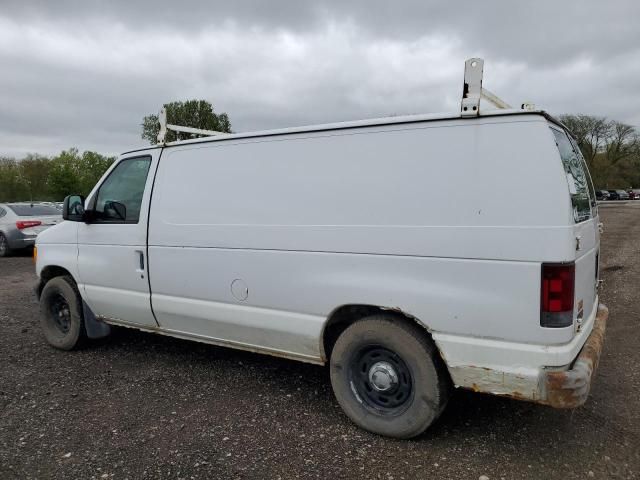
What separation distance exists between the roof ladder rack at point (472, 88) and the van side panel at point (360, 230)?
8cm

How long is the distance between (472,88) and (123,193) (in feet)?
10.7

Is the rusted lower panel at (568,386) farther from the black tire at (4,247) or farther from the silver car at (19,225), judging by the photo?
the black tire at (4,247)

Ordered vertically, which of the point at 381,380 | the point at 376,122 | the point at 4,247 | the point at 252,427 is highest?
the point at 376,122

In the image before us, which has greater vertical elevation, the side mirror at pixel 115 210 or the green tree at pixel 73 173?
the green tree at pixel 73 173

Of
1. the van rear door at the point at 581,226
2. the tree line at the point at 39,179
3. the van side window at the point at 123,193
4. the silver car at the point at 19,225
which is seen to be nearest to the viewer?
the van rear door at the point at 581,226

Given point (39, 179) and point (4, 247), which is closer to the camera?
point (4, 247)

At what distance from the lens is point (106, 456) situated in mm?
3230

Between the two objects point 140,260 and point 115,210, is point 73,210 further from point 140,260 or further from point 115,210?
point 140,260

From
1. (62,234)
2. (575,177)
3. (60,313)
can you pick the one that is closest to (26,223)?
(60,313)

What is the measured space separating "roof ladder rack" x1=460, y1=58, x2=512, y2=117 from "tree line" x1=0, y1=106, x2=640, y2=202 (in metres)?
26.4

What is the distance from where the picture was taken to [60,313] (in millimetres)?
5461

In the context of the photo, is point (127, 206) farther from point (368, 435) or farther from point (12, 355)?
Answer: point (368, 435)

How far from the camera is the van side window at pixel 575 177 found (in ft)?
9.79

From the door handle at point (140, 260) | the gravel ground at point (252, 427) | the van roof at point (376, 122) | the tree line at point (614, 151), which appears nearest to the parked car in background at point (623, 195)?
the tree line at point (614, 151)
